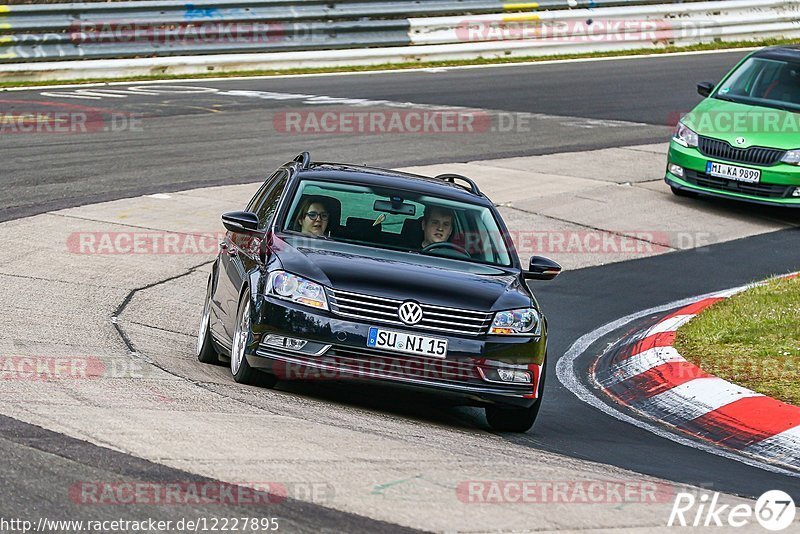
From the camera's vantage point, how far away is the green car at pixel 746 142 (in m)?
16.7

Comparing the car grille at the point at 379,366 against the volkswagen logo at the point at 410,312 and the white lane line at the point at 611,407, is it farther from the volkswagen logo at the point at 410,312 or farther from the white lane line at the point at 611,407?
the white lane line at the point at 611,407

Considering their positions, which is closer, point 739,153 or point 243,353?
point 243,353

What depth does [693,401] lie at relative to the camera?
374 inches

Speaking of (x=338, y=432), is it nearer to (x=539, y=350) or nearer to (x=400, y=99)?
(x=539, y=350)

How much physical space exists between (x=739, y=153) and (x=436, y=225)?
8353mm

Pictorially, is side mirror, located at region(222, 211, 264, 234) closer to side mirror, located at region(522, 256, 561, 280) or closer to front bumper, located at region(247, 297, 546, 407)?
front bumper, located at region(247, 297, 546, 407)

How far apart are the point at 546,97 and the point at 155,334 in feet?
52.5

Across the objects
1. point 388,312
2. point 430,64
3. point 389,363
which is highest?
point 430,64
